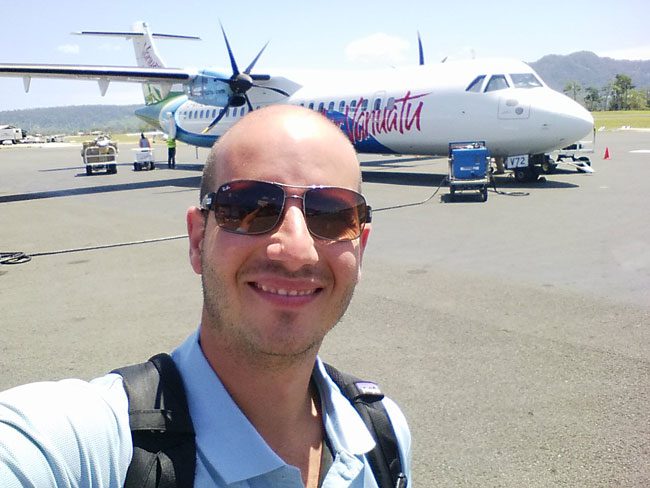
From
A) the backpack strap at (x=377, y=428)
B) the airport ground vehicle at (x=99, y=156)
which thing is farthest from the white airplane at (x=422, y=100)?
the backpack strap at (x=377, y=428)

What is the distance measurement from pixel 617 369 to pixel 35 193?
17.5 meters

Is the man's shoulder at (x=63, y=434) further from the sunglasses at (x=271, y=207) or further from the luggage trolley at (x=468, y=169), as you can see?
the luggage trolley at (x=468, y=169)

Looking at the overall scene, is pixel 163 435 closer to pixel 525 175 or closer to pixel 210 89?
pixel 525 175

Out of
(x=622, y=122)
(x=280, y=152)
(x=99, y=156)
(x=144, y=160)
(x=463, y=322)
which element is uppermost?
(x=622, y=122)

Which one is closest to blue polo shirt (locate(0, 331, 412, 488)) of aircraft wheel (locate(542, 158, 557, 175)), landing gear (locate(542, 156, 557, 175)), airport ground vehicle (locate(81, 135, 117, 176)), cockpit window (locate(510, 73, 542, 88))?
cockpit window (locate(510, 73, 542, 88))

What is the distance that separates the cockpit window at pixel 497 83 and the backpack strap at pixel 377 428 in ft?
47.2

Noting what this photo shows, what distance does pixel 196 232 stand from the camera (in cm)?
146

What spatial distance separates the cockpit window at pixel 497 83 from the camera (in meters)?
14.7

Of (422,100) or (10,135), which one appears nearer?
(422,100)

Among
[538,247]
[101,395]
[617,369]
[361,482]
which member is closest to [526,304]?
[617,369]

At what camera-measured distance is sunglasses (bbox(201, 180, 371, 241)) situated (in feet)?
4.27

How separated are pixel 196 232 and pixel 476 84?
1460cm

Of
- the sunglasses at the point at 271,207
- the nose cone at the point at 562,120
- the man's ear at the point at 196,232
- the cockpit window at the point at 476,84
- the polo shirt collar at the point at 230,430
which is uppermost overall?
the cockpit window at the point at 476,84

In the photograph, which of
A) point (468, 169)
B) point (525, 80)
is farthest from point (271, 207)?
point (525, 80)
